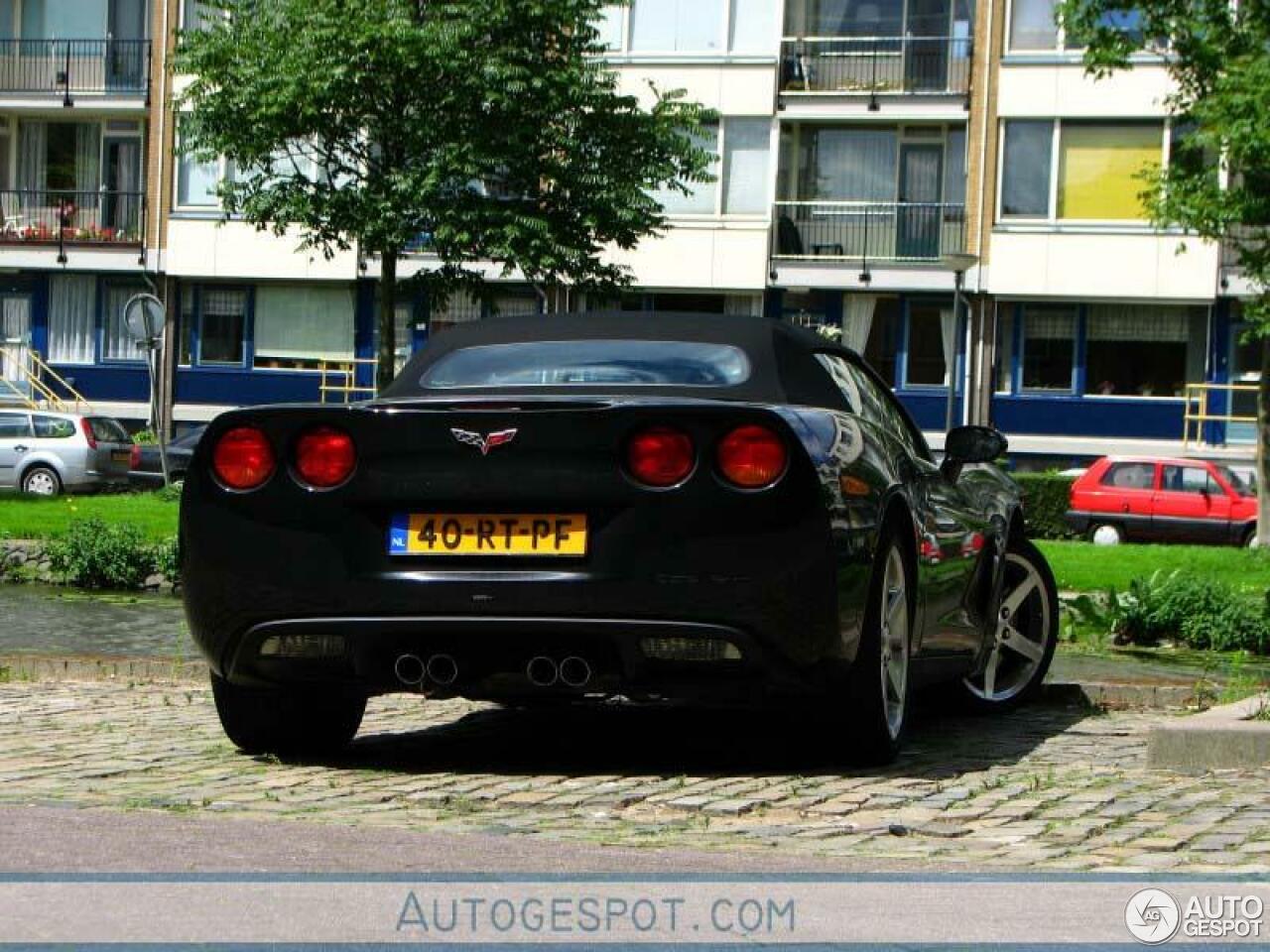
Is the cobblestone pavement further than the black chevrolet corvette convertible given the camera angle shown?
No

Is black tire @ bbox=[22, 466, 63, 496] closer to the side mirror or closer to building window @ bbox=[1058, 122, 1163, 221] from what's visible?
building window @ bbox=[1058, 122, 1163, 221]

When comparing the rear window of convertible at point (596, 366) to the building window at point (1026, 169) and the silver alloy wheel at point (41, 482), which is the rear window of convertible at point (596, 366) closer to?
the silver alloy wheel at point (41, 482)

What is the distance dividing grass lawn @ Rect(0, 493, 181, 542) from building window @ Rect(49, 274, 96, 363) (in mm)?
17804

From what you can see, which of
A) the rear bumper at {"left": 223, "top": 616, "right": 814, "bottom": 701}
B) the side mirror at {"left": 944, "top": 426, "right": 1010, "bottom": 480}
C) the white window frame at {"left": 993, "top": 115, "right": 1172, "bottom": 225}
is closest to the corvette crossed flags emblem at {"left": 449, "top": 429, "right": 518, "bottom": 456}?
the rear bumper at {"left": 223, "top": 616, "right": 814, "bottom": 701}

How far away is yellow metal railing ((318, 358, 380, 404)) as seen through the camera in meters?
47.5

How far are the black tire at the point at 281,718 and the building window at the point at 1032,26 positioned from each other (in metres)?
37.7

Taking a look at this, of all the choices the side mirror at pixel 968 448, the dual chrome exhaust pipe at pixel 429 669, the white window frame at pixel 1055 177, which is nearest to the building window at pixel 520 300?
the white window frame at pixel 1055 177

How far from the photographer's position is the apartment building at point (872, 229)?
4334 cm

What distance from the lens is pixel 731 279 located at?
45.0 metres

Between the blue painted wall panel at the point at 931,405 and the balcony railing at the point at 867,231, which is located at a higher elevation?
the balcony railing at the point at 867,231

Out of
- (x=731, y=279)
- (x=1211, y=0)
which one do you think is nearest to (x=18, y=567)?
(x=1211, y=0)

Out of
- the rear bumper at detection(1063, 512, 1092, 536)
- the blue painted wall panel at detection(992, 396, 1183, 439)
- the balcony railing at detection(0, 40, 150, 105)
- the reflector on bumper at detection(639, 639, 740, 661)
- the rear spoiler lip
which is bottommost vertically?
the rear bumper at detection(1063, 512, 1092, 536)

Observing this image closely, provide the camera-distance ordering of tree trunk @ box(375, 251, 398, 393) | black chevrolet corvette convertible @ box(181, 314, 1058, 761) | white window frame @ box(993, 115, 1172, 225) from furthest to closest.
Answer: white window frame @ box(993, 115, 1172, 225) < tree trunk @ box(375, 251, 398, 393) < black chevrolet corvette convertible @ box(181, 314, 1058, 761)

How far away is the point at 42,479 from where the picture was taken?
131ft
